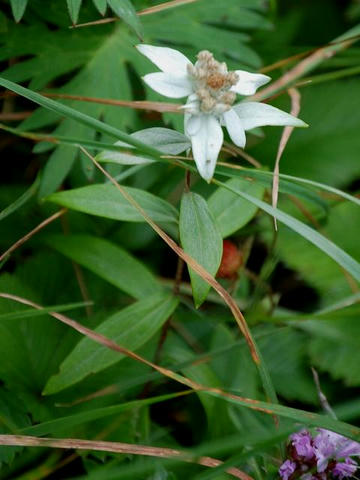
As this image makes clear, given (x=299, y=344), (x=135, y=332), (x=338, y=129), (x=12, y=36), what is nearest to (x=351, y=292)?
(x=299, y=344)

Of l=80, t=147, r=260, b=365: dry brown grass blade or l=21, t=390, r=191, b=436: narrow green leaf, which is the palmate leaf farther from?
l=21, t=390, r=191, b=436: narrow green leaf

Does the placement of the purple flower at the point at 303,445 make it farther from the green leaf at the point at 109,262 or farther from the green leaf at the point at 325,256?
the green leaf at the point at 325,256

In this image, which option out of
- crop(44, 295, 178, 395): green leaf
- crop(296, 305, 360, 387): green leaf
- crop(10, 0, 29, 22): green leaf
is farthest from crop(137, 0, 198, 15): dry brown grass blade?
crop(296, 305, 360, 387): green leaf

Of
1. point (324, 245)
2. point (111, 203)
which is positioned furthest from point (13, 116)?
point (324, 245)

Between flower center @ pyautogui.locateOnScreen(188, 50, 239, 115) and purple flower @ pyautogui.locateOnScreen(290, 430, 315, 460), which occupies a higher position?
flower center @ pyautogui.locateOnScreen(188, 50, 239, 115)

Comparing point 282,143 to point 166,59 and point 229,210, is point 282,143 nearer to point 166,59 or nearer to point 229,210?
point 229,210
